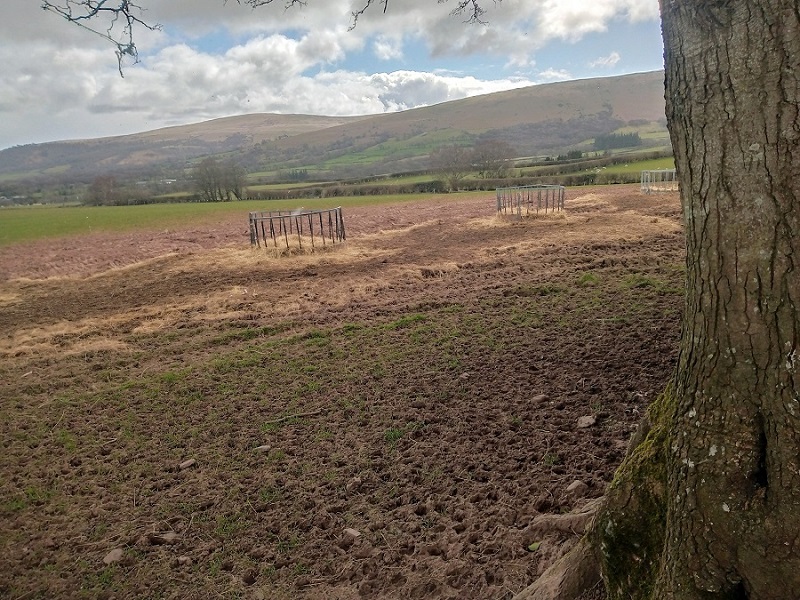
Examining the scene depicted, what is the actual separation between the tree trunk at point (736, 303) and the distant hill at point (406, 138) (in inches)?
3373

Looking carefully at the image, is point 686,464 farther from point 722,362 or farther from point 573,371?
point 573,371

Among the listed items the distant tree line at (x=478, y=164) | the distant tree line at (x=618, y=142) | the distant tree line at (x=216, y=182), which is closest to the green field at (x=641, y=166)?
the distant tree line at (x=478, y=164)

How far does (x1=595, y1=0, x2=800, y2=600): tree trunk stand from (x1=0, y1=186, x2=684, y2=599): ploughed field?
1.61 m

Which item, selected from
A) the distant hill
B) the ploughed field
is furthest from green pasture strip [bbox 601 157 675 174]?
the ploughed field

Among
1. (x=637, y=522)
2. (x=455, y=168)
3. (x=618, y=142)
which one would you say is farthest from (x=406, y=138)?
(x=637, y=522)

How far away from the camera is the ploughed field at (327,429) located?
4055mm

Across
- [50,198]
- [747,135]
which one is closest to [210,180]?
[50,198]

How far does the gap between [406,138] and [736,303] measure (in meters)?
137

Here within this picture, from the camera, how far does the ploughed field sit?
160 inches

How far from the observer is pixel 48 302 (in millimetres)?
14906

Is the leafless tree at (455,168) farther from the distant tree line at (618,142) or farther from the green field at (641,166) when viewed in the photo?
the distant tree line at (618,142)

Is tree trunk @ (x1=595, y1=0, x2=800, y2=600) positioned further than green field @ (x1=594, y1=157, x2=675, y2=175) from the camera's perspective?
No

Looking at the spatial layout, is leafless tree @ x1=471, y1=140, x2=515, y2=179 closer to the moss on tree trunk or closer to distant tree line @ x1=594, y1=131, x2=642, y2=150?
distant tree line @ x1=594, y1=131, x2=642, y2=150

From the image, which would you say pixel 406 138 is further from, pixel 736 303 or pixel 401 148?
pixel 736 303
